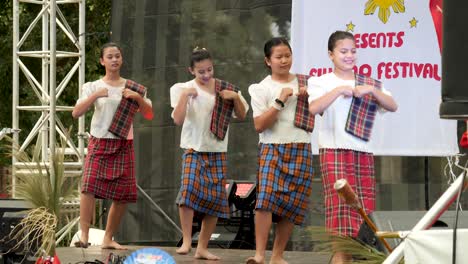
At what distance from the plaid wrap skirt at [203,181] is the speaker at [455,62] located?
4072 mm

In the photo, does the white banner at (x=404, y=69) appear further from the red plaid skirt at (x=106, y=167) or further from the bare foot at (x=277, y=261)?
the red plaid skirt at (x=106, y=167)

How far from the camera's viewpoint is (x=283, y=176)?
20.3 feet

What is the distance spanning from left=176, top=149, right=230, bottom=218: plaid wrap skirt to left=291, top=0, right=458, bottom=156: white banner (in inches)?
26.8

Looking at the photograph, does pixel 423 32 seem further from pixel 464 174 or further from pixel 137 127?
pixel 464 174

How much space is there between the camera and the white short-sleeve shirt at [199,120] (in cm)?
665

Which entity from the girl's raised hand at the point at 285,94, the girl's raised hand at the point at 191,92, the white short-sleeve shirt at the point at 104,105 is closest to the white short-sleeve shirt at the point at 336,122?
the girl's raised hand at the point at 285,94

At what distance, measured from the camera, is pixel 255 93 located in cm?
620

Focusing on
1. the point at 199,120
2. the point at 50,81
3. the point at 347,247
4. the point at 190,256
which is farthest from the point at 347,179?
the point at 50,81

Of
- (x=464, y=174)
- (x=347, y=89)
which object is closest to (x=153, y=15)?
(x=347, y=89)

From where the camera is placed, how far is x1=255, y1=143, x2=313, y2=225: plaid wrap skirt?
6.16 meters

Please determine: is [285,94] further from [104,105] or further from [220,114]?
[104,105]

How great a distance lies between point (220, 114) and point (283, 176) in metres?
0.68

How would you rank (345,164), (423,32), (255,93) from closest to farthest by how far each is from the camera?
(345,164)
(255,93)
(423,32)

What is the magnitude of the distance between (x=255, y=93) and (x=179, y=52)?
8.46ft
